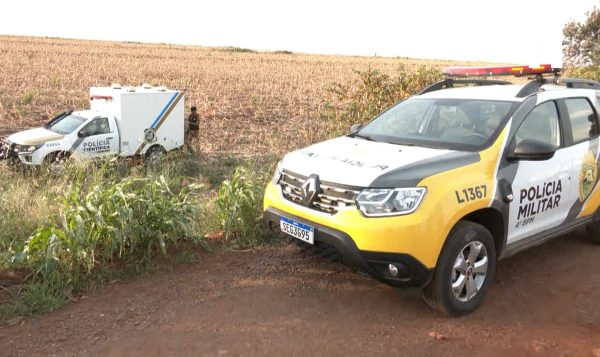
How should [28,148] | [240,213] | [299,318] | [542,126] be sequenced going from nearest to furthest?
[299,318]
[542,126]
[240,213]
[28,148]

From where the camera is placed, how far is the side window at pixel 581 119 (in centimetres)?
490

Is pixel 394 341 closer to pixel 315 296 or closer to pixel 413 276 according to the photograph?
pixel 413 276

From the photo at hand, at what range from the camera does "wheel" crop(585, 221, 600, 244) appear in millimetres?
5560

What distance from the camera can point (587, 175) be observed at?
195 inches

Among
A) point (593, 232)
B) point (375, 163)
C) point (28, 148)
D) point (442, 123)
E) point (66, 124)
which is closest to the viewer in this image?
point (375, 163)

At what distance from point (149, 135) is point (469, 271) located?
34.3 ft

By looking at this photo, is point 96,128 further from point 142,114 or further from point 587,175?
point 587,175

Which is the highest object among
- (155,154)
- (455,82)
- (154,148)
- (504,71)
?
(504,71)

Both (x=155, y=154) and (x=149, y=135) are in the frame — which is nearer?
(x=149, y=135)

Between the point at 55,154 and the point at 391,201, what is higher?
the point at 391,201

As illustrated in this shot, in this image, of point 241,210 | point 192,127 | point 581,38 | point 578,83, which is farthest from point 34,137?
point 581,38

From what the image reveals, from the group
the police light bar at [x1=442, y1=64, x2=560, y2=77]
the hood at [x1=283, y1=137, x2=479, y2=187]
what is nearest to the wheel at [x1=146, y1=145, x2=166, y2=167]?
the police light bar at [x1=442, y1=64, x2=560, y2=77]

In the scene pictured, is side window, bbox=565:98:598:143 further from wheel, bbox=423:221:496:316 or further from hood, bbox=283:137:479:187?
wheel, bbox=423:221:496:316

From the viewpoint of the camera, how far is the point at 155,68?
3562 cm
